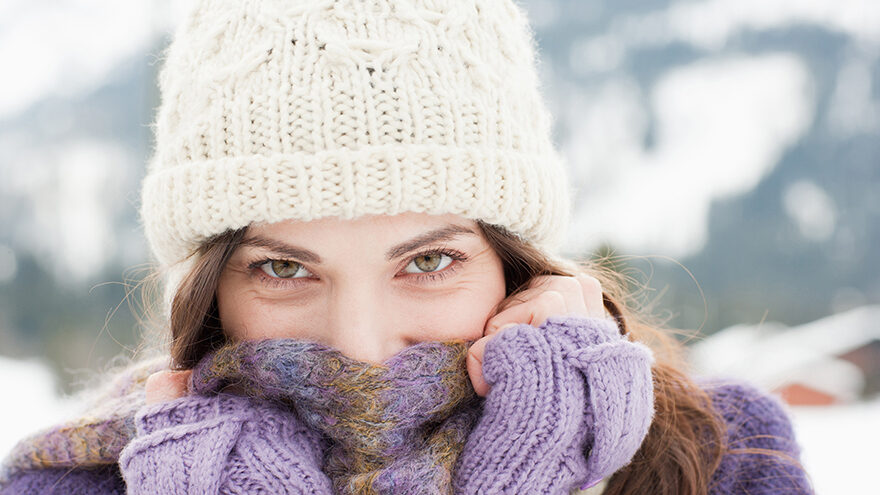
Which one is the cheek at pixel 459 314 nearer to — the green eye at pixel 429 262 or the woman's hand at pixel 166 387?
the green eye at pixel 429 262

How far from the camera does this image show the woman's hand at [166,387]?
1398 mm

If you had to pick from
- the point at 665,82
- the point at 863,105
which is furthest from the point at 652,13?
the point at 863,105

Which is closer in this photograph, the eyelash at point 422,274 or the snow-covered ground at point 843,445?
the eyelash at point 422,274

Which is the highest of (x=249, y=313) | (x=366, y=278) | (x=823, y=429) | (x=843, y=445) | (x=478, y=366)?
(x=366, y=278)

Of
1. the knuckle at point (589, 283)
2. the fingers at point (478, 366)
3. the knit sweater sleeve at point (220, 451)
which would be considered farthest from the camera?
the knuckle at point (589, 283)

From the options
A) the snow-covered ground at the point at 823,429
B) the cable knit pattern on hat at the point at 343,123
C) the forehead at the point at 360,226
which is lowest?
the snow-covered ground at the point at 823,429

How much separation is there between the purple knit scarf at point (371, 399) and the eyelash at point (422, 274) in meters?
0.13

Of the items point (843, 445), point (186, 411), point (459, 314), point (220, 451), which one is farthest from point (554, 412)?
point (843, 445)

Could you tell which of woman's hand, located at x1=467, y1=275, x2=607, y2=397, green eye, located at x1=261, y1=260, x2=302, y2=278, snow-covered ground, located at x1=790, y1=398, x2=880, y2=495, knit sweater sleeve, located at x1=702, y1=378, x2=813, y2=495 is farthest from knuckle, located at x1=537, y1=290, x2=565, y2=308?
snow-covered ground, located at x1=790, y1=398, x2=880, y2=495

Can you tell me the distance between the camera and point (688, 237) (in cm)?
907

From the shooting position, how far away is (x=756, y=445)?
5.36ft

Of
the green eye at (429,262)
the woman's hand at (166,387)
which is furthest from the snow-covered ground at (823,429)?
the green eye at (429,262)

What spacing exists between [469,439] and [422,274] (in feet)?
1.14

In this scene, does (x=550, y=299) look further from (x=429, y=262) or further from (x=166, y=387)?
(x=166, y=387)
